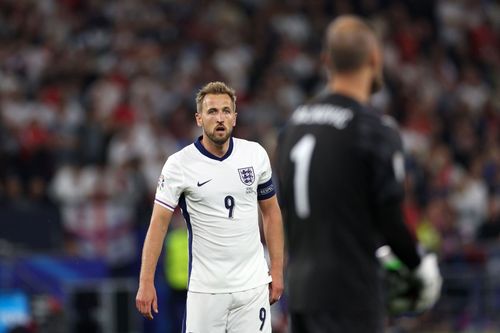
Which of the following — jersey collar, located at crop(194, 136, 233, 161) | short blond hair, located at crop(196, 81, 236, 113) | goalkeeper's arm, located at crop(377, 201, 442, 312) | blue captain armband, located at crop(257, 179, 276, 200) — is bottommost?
goalkeeper's arm, located at crop(377, 201, 442, 312)

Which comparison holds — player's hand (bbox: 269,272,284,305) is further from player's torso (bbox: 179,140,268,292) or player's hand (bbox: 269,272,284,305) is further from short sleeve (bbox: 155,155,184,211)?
short sleeve (bbox: 155,155,184,211)

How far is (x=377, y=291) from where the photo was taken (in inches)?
214

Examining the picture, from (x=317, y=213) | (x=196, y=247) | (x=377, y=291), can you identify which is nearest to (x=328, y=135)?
(x=317, y=213)

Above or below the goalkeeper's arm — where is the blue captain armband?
above

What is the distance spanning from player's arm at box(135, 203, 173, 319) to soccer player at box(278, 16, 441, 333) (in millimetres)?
2191

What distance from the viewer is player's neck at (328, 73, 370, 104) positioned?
529 cm

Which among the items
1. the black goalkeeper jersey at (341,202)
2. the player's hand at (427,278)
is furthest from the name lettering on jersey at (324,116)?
the player's hand at (427,278)

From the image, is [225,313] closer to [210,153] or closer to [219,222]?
[219,222]

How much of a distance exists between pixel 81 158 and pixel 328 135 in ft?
36.5

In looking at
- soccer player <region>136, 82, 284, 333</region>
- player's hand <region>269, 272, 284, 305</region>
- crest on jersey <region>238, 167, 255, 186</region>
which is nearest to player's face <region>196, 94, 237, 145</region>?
soccer player <region>136, 82, 284, 333</region>

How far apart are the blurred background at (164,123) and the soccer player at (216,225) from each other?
19.7 ft

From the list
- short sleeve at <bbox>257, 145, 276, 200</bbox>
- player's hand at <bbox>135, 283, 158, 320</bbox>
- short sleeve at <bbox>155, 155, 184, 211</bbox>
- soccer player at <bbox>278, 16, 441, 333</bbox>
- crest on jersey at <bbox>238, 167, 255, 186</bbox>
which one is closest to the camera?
soccer player at <bbox>278, 16, 441, 333</bbox>

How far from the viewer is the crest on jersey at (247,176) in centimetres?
775

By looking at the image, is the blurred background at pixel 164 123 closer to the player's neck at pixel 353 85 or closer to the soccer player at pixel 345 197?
the soccer player at pixel 345 197
